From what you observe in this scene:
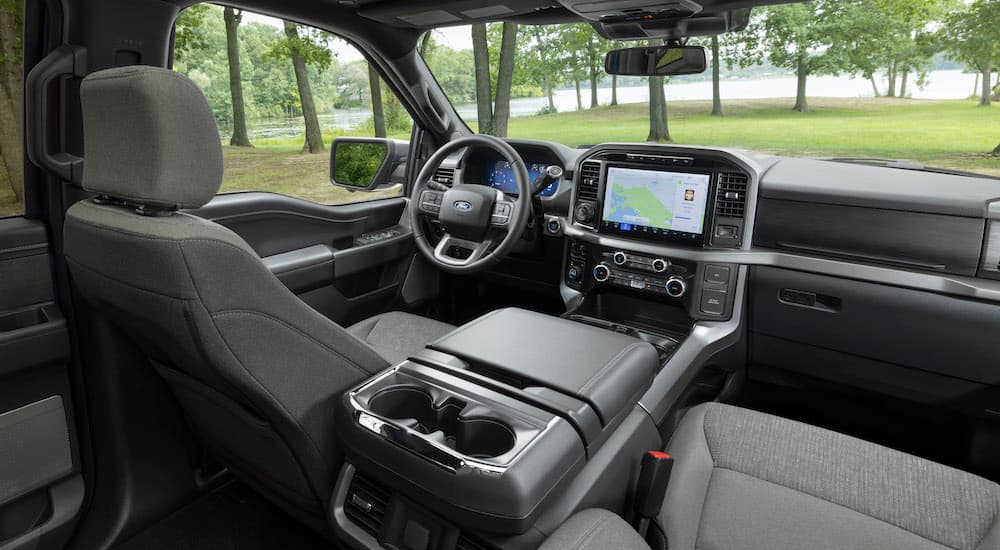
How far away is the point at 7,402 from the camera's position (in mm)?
1670

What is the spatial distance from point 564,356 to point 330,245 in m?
1.69

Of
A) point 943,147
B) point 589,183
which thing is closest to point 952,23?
point 943,147

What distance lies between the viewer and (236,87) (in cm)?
286

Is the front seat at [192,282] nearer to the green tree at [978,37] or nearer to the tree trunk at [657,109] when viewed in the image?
the tree trunk at [657,109]

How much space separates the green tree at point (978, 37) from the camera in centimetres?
225

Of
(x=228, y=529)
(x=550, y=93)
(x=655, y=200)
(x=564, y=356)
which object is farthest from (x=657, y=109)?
(x=228, y=529)

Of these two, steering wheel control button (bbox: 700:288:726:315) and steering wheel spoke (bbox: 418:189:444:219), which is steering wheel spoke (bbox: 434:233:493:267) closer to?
steering wheel spoke (bbox: 418:189:444:219)

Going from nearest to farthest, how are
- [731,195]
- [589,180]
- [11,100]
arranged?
1. [11,100]
2. [731,195]
3. [589,180]

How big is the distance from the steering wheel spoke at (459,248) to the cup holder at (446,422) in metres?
1.23

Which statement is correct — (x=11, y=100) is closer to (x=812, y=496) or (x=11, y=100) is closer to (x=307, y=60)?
(x=307, y=60)

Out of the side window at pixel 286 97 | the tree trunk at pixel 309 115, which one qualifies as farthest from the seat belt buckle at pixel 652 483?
the tree trunk at pixel 309 115

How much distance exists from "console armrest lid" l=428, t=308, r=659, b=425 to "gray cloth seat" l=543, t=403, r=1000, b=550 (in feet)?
1.14

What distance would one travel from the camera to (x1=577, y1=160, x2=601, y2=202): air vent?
2.51m

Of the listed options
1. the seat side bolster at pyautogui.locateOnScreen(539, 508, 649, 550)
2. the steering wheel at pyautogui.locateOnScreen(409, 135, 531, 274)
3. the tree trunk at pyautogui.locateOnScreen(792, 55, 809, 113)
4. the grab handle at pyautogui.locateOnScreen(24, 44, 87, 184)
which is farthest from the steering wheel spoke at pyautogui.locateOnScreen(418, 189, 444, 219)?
the seat side bolster at pyautogui.locateOnScreen(539, 508, 649, 550)
